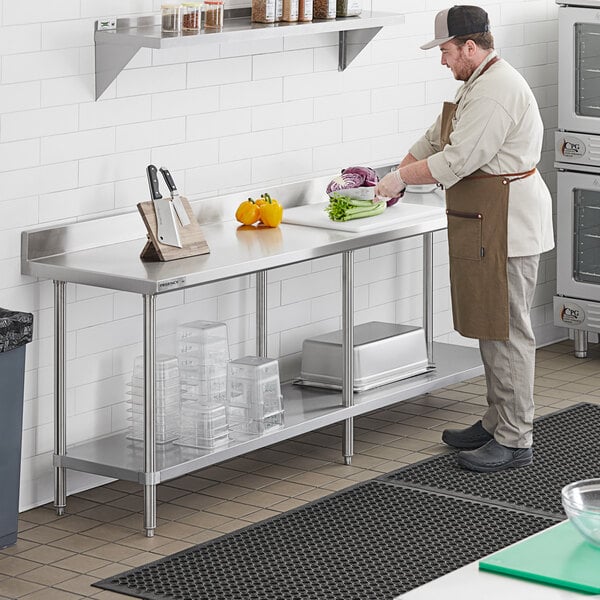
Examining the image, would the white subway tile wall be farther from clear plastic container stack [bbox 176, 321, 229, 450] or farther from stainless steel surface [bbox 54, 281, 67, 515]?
clear plastic container stack [bbox 176, 321, 229, 450]

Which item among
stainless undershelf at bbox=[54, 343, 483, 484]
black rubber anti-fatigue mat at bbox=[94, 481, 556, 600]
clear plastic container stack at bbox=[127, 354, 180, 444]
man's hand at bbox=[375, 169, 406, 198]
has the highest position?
man's hand at bbox=[375, 169, 406, 198]

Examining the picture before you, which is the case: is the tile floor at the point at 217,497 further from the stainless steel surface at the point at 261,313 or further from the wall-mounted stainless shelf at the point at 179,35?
the wall-mounted stainless shelf at the point at 179,35

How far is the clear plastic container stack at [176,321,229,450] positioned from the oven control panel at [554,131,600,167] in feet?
9.09

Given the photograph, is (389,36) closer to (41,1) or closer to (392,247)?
(392,247)

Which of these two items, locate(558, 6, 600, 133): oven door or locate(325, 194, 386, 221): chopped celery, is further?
locate(558, 6, 600, 133): oven door

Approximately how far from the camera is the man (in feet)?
17.4

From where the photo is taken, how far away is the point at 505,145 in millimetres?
5355

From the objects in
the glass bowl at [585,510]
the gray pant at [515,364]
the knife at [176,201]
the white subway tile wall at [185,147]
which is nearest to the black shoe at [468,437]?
the gray pant at [515,364]

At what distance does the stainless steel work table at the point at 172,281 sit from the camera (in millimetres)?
4871

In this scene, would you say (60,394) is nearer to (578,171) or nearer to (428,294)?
(428,294)

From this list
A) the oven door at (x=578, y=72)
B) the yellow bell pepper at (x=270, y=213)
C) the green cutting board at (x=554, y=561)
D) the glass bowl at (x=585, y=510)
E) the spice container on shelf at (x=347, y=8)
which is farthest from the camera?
the oven door at (x=578, y=72)

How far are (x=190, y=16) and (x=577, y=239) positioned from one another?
3.06 metres

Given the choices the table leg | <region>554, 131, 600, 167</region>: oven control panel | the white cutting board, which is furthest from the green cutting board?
<region>554, 131, 600, 167</region>: oven control panel

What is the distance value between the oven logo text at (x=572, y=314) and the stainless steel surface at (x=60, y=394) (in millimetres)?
3289
